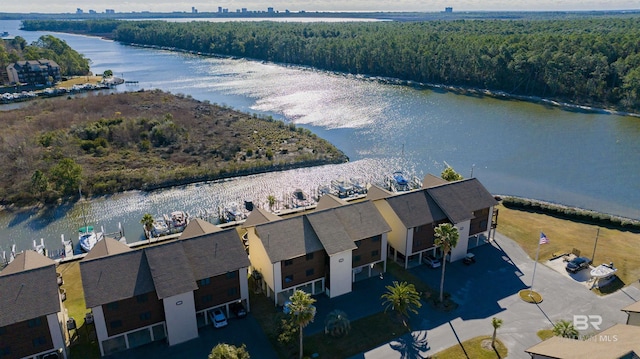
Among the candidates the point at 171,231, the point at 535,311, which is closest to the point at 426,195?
the point at 535,311

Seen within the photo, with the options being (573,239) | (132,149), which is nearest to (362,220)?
(573,239)

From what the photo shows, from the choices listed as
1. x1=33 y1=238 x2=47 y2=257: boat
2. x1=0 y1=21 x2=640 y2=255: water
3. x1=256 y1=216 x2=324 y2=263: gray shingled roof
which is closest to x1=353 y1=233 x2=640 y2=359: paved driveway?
x1=256 y1=216 x2=324 y2=263: gray shingled roof

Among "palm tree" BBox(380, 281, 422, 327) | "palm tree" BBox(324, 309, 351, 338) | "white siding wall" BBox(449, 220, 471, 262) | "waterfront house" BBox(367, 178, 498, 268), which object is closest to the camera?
"palm tree" BBox(324, 309, 351, 338)

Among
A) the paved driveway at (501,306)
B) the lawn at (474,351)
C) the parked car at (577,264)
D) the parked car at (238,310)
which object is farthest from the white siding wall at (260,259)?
the parked car at (577,264)

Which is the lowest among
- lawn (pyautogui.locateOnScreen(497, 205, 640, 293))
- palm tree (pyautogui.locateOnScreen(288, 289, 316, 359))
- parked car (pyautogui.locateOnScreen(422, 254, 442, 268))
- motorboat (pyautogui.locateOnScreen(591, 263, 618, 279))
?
parked car (pyautogui.locateOnScreen(422, 254, 442, 268))

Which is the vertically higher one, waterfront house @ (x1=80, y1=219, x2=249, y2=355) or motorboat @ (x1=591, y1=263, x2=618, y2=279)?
waterfront house @ (x1=80, y1=219, x2=249, y2=355)

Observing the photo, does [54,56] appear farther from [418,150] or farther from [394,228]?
[394,228]

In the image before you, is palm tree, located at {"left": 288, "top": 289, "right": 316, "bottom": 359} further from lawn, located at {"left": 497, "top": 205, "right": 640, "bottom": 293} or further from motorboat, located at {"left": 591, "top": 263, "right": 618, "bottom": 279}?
motorboat, located at {"left": 591, "top": 263, "right": 618, "bottom": 279}
